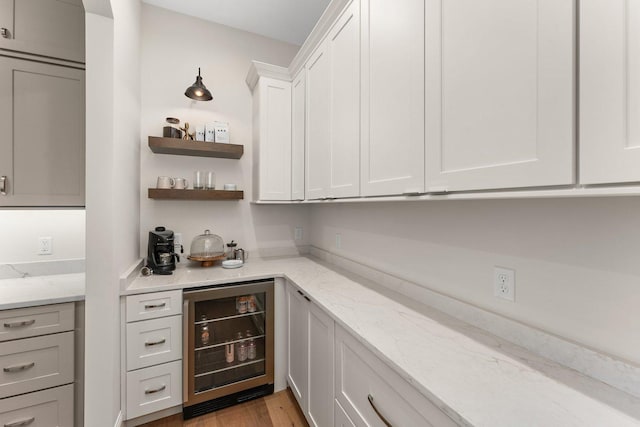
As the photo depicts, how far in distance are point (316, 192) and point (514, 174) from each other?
4.24 feet

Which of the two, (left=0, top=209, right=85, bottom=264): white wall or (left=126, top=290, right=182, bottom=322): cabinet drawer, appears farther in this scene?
(left=0, top=209, right=85, bottom=264): white wall

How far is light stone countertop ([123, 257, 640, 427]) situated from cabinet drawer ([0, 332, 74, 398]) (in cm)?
138

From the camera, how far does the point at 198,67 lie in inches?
92.0

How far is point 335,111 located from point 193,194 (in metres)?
1.27

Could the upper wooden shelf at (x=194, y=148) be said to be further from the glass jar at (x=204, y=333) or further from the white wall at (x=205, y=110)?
the glass jar at (x=204, y=333)

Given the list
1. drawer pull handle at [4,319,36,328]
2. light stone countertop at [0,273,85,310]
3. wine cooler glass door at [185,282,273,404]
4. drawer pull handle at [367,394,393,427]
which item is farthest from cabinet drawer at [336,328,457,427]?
drawer pull handle at [4,319,36,328]

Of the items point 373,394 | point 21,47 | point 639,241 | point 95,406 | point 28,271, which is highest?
point 21,47

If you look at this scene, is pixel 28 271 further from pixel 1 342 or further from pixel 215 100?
pixel 215 100

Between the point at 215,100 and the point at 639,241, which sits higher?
the point at 215,100

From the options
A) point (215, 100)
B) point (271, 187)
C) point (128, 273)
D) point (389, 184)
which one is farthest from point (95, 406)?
point (215, 100)

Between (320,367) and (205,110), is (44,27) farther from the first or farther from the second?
(320,367)

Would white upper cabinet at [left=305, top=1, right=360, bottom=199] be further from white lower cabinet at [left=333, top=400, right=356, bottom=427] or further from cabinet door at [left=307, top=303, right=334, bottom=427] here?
white lower cabinet at [left=333, top=400, right=356, bottom=427]

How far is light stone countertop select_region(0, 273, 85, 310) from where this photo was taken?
1.40 m

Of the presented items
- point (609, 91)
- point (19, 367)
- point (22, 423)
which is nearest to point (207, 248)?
point (19, 367)
